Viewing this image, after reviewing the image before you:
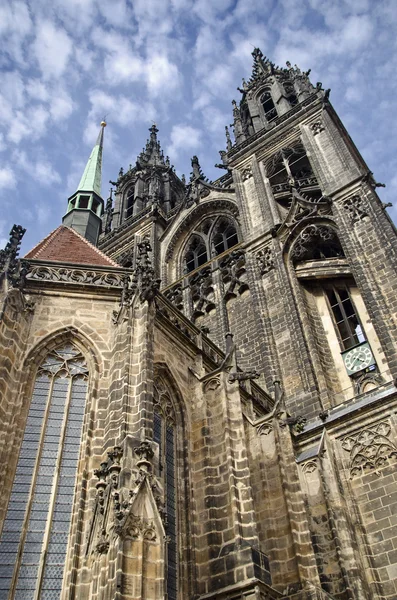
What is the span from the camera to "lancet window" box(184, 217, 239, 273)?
22453 mm

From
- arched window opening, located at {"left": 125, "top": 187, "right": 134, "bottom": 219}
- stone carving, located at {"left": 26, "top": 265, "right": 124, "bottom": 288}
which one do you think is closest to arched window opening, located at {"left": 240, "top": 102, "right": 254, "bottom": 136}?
arched window opening, located at {"left": 125, "top": 187, "right": 134, "bottom": 219}

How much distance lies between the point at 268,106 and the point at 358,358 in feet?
50.4

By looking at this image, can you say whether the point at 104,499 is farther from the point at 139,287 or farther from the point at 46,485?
the point at 139,287

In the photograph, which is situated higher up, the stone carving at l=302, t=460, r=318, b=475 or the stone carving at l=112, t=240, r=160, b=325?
the stone carving at l=112, t=240, r=160, b=325

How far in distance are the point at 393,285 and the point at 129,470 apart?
9.12 m

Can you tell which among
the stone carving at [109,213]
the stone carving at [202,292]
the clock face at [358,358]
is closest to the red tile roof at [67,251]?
the stone carving at [202,292]

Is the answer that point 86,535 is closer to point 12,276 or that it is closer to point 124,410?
point 124,410

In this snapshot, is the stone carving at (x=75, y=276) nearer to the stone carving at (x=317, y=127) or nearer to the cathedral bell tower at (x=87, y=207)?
the cathedral bell tower at (x=87, y=207)

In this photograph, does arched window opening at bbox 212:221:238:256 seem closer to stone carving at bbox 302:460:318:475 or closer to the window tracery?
the window tracery

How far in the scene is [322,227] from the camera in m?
18.1

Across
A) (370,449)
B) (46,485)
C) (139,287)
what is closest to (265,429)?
(370,449)

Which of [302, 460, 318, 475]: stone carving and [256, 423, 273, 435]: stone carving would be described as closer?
[256, 423, 273, 435]: stone carving

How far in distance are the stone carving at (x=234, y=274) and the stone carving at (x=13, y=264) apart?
29.3 ft

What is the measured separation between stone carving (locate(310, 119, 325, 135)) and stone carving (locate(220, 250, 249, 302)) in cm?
494
